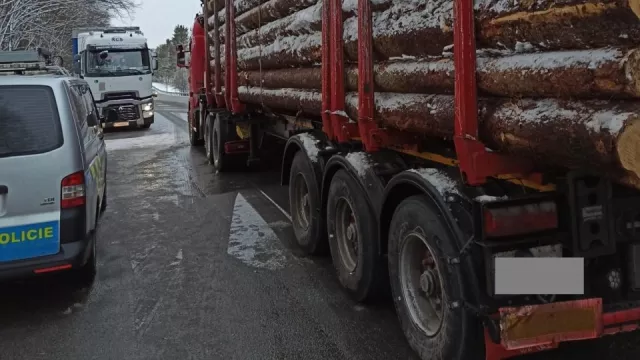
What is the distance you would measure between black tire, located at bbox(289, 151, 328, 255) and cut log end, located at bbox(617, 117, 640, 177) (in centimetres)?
337

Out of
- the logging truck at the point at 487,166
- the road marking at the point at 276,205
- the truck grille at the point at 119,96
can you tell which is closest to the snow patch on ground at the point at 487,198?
the logging truck at the point at 487,166

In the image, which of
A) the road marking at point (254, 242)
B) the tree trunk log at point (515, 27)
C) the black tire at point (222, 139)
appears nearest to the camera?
the tree trunk log at point (515, 27)

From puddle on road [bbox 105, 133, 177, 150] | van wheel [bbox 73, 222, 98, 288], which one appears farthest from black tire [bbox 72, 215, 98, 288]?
puddle on road [bbox 105, 133, 177, 150]

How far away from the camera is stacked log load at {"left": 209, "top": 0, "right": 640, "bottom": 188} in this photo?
2.06 meters

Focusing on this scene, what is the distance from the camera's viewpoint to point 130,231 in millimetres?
7074

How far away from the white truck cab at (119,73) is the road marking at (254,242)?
14.6 meters

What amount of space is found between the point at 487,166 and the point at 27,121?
11.3ft

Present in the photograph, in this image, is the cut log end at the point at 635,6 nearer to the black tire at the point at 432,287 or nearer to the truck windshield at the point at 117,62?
the black tire at the point at 432,287

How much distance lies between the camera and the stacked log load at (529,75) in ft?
6.76

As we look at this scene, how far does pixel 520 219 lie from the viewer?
9.24 feet

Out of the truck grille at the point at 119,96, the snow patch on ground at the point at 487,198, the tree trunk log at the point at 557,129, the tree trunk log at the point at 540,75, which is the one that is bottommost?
the snow patch on ground at the point at 487,198

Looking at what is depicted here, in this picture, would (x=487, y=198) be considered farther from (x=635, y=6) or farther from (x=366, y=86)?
(x=366, y=86)

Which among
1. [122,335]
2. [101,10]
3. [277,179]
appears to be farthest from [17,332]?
[101,10]

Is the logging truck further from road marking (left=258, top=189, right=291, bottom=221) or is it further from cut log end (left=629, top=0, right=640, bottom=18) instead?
road marking (left=258, top=189, right=291, bottom=221)
